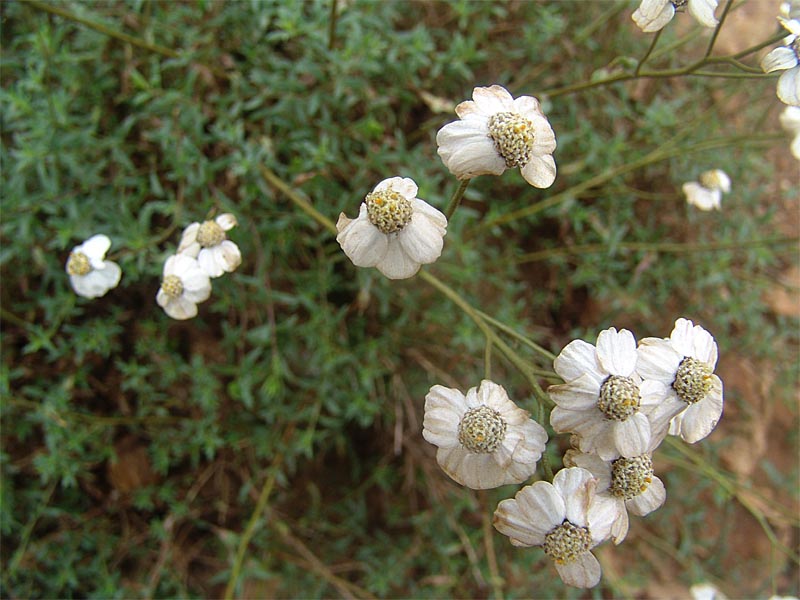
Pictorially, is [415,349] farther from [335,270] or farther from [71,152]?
[71,152]

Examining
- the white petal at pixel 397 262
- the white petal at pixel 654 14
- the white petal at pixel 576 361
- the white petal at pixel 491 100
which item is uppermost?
the white petal at pixel 654 14

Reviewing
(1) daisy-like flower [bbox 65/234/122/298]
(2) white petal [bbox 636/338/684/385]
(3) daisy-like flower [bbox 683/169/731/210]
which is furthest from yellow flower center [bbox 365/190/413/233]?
(3) daisy-like flower [bbox 683/169/731/210]

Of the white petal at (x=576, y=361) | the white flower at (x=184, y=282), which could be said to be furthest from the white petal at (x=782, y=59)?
the white flower at (x=184, y=282)

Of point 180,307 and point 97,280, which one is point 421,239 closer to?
point 180,307

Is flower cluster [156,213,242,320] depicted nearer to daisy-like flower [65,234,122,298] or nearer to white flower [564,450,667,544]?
daisy-like flower [65,234,122,298]

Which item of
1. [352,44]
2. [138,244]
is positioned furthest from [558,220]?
[138,244]

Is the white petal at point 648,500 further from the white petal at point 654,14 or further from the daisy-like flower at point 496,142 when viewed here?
the white petal at point 654,14
